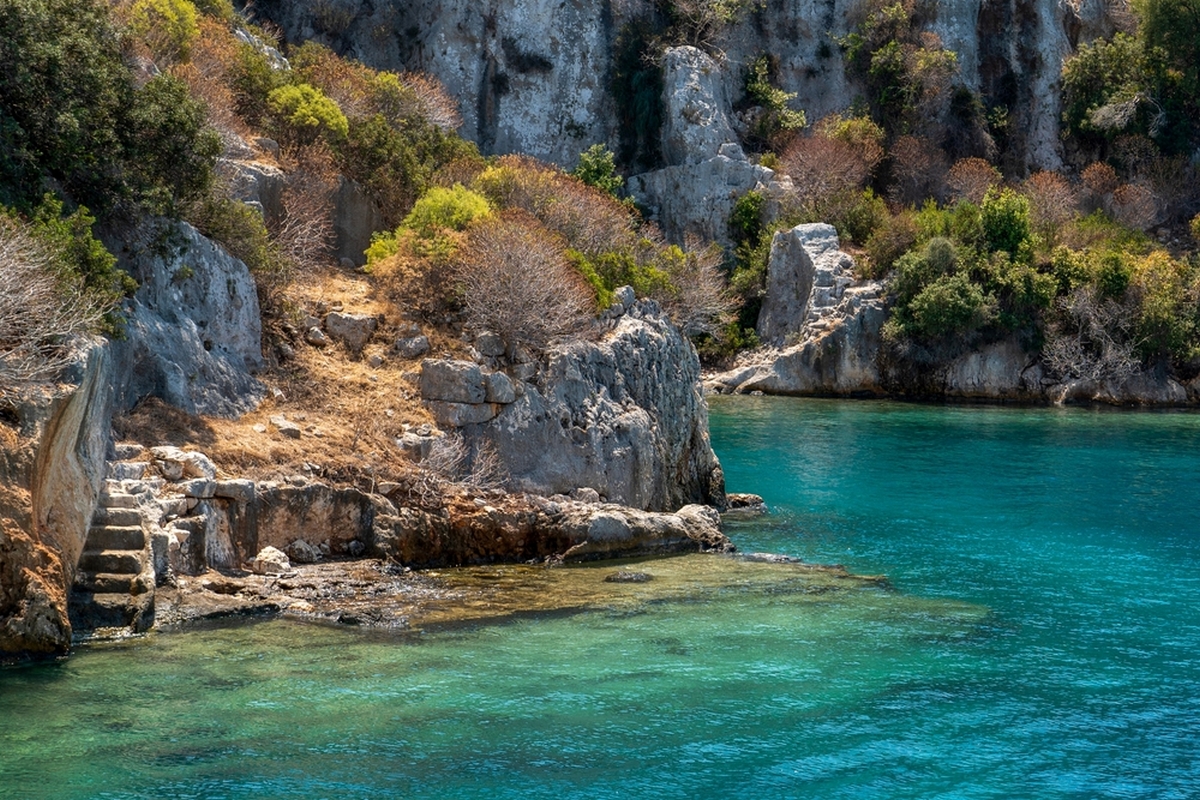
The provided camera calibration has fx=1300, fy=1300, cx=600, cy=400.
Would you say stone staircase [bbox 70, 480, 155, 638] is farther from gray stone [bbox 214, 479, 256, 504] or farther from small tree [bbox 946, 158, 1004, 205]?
small tree [bbox 946, 158, 1004, 205]

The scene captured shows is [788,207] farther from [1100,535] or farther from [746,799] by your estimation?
[746,799]

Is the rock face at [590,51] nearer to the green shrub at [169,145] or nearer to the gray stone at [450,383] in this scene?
the green shrub at [169,145]

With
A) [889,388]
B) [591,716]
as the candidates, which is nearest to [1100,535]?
[591,716]

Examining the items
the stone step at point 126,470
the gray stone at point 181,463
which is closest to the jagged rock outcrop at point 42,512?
the stone step at point 126,470

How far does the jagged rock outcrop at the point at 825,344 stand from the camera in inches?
2293

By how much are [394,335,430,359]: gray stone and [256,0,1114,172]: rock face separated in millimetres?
44030

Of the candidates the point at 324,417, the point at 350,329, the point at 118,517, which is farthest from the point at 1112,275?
the point at 118,517

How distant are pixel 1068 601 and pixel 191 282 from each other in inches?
615

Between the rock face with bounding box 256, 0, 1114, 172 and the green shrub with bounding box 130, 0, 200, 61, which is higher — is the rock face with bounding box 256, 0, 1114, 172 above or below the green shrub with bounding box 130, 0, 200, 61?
above

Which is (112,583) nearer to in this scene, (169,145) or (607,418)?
(169,145)

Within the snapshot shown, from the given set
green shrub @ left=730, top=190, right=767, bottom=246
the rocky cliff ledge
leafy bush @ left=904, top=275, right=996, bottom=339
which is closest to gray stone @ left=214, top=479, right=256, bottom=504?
the rocky cliff ledge

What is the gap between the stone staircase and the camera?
1598 centimetres

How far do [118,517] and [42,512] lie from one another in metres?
1.59

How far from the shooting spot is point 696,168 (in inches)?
2581
